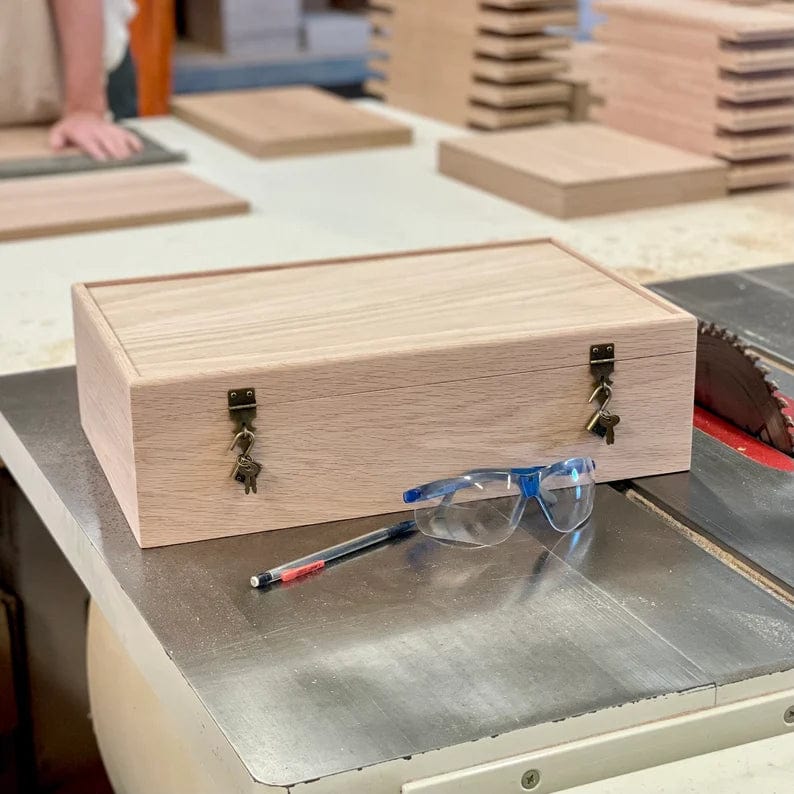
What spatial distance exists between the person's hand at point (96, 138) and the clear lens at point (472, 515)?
1400mm

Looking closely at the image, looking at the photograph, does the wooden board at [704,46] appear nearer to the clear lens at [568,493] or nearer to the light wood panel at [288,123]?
the light wood panel at [288,123]

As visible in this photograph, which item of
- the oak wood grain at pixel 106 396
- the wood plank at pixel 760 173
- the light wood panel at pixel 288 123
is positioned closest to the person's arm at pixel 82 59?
the light wood panel at pixel 288 123

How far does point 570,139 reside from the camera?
2.33 metres

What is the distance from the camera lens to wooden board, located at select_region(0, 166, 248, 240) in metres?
1.98

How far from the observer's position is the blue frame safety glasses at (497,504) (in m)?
1.09

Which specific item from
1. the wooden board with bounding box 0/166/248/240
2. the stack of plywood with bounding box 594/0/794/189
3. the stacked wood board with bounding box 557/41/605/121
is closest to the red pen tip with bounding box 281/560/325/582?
the wooden board with bounding box 0/166/248/240

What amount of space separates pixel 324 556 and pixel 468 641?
154 mm

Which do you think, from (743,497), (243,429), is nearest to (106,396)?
(243,429)

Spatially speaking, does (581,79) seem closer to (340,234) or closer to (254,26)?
(340,234)

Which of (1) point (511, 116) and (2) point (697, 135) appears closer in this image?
(2) point (697, 135)

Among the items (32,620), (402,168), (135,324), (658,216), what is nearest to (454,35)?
(402,168)

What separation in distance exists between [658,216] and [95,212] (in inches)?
33.7

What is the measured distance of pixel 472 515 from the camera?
1.10 metres

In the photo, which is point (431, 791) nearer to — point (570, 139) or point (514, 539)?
point (514, 539)
